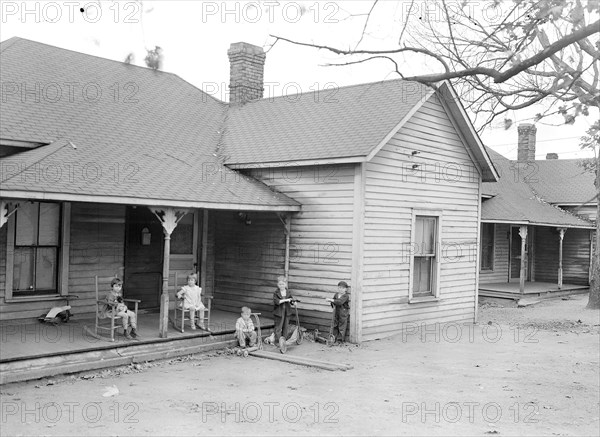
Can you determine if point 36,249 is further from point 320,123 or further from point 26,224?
point 320,123

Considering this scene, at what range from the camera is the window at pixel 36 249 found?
11.9m

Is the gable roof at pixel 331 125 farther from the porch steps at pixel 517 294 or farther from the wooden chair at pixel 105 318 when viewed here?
the porch steps at pixel 517 294

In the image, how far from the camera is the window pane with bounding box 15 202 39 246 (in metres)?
11.9

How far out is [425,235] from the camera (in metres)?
15.2

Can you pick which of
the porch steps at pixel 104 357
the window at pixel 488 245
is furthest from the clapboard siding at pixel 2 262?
the window at pixel 488 245

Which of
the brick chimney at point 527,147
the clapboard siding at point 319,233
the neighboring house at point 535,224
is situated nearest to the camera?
the clapboard siding at point 319,233

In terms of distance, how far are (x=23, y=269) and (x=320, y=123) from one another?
7.16 metres

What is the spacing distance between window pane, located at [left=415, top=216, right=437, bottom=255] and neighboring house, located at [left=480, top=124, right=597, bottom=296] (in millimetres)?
8296

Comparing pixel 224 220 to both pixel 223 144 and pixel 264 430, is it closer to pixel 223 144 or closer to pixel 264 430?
pixel 223 144

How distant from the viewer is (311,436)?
7.34 meters

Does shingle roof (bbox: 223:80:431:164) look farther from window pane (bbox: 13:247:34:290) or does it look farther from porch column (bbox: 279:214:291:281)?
window pane (bbox: 13:247:34:290)

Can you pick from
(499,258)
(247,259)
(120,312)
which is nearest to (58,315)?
(120,312)

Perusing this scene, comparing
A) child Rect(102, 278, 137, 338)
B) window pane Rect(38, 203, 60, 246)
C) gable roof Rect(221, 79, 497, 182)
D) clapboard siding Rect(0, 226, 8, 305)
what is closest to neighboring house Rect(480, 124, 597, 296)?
gable roof Rect(221, 79, 497, 182)

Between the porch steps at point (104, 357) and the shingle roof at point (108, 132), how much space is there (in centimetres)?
252
